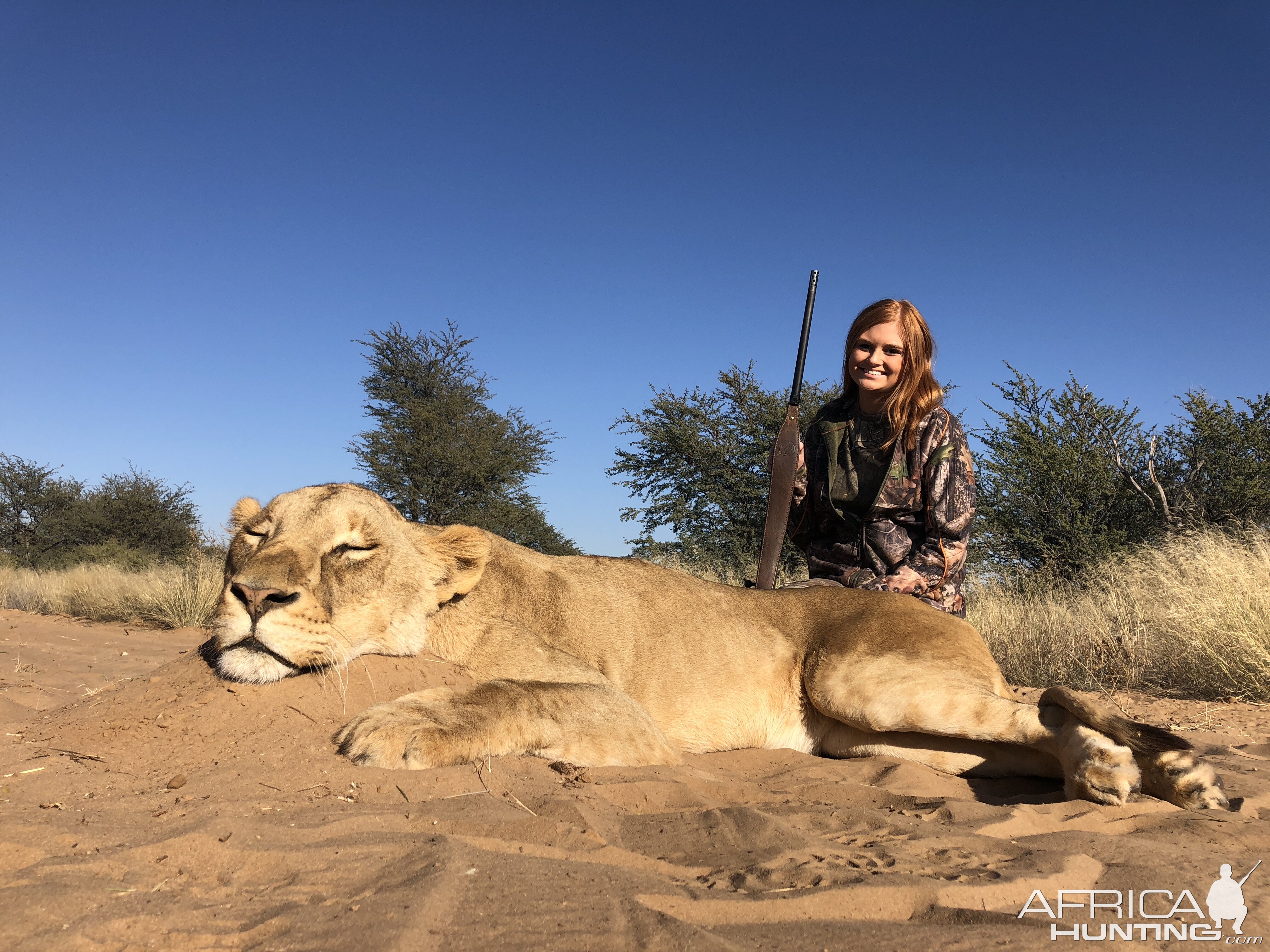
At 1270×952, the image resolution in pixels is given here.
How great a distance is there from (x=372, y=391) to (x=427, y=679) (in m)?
19.1

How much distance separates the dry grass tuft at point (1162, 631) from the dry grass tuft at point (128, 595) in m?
9.66

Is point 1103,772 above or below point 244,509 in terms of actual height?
below

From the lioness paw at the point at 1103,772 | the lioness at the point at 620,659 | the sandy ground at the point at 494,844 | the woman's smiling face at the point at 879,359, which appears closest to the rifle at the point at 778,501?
the woman's smiling face at the point at 879,359

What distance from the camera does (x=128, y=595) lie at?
44.7 feet

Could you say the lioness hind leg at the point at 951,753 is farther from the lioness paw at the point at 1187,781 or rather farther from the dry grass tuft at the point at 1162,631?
the dry grass tuft at the point at 1162,631

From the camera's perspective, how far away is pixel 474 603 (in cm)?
390

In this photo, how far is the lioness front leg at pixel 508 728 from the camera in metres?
2.94

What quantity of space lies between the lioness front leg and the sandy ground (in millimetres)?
81

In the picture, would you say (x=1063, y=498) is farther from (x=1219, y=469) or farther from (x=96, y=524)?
(x=96, y=524)

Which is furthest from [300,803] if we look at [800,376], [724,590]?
[800,376]

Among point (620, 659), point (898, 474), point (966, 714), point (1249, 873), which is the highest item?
point (898, 474)

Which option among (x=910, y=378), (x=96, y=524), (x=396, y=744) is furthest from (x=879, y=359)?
(x=96, y=524)

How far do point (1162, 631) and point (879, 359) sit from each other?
16.3ft

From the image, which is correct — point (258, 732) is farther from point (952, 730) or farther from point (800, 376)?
point (800, 376)
